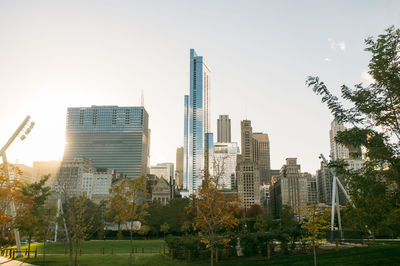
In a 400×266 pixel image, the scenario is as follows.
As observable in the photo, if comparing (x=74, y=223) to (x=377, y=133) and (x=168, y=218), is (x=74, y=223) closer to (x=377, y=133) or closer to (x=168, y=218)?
(x=377, y=133)

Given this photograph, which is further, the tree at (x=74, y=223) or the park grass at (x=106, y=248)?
the park grass at (x=106, y=248)

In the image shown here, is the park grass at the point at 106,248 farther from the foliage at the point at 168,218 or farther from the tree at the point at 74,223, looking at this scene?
the foliage at the point at 168,218

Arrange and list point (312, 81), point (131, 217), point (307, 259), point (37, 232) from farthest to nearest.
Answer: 1. point (37, 232)
2. point (131, 217)
3. point (307, 259)
4. point (312, 81)

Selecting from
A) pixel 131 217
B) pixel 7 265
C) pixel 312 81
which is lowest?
pixel 7 265

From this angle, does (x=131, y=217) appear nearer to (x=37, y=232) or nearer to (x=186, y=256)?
(x=186, y=256)

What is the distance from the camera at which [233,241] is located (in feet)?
107

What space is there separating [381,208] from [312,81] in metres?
7.11

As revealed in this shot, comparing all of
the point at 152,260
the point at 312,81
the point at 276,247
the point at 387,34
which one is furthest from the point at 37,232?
the point at 387,34

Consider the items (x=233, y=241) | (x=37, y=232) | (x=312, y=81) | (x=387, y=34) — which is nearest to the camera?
(x=387, y=34)

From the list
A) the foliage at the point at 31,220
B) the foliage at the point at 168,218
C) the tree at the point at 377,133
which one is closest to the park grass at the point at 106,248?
the foliage at the point at 31,220

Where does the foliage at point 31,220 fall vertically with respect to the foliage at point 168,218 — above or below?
above

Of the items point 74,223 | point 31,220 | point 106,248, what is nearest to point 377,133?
point 74,223

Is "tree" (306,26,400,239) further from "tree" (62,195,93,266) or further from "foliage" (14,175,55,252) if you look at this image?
"foliage" (14,175,55,252)

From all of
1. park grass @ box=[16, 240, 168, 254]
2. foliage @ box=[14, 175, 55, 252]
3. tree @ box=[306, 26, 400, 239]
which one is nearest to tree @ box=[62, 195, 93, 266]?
foliage @ box=[14, 175, 55, 252]
